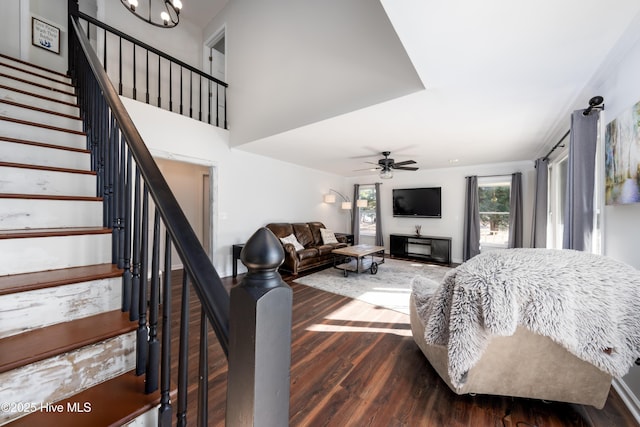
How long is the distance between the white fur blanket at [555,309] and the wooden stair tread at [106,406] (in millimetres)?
1415

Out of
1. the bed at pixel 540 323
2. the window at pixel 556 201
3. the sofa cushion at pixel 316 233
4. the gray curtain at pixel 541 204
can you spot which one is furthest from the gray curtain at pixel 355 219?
the bed at pixel 540 323

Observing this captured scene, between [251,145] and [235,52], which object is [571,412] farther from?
[235,52]

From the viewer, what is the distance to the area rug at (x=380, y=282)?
133 inches

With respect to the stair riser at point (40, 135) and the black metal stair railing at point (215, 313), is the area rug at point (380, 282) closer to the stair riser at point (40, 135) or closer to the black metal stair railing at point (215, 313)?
the black metal stair railing at point (215, 313)

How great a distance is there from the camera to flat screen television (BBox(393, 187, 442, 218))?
241 inches

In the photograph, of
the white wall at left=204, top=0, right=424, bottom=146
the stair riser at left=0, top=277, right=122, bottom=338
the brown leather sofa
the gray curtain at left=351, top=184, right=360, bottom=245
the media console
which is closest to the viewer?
the stair riser at left=0, top=277, right=122, bottom=338

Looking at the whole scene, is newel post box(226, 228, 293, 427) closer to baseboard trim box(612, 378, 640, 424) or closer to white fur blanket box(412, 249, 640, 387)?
white fur blanket box(412, 249, 640, 387)

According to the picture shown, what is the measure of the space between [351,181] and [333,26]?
17.1 ft

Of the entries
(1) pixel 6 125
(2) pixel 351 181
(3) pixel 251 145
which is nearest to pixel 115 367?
(1) pixel 6 125

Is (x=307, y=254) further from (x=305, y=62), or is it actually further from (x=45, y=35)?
(x=45, y=35)

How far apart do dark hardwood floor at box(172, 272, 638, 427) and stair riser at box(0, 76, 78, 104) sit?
2652 millimetres

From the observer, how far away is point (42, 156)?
1.65 meters

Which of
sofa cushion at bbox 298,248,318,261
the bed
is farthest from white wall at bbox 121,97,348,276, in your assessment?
the bed

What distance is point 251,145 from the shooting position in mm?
4258
